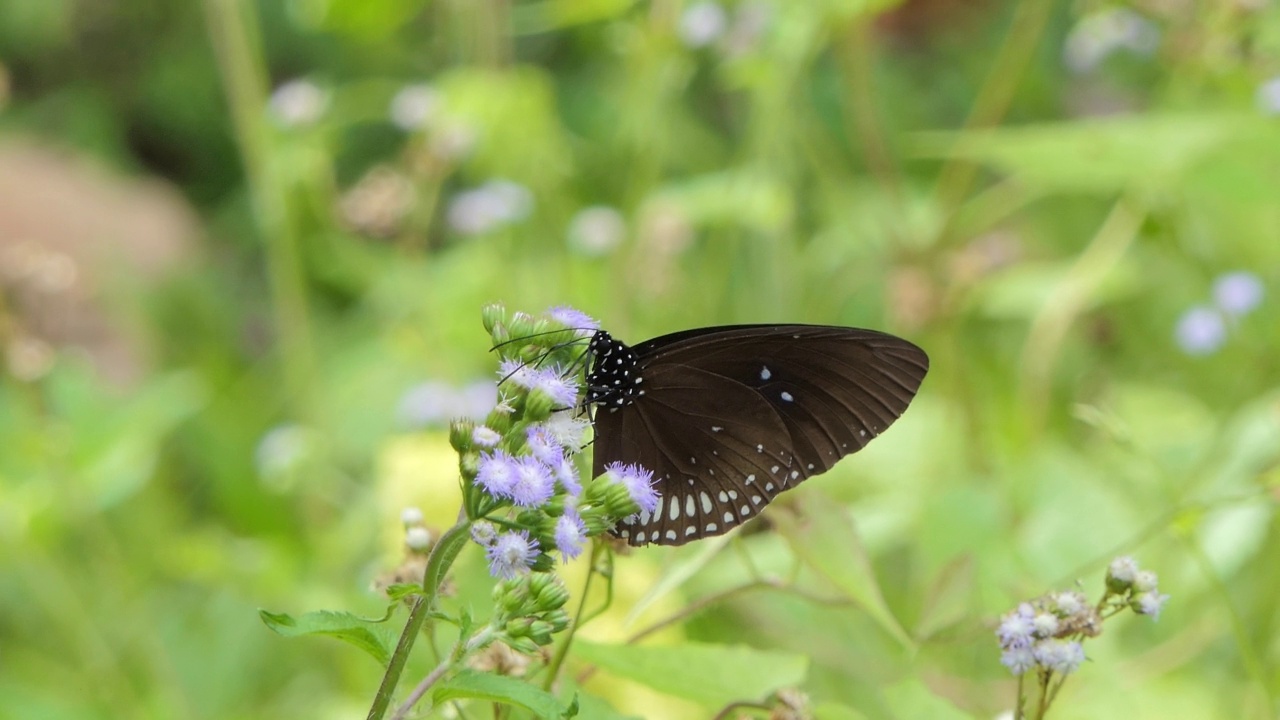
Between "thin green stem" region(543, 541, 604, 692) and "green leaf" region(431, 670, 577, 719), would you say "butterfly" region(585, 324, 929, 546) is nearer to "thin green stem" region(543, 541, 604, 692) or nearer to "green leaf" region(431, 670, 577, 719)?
"thin green stem" region(543, 541, 604, 692)

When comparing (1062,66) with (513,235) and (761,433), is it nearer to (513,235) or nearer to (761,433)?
(513,235)

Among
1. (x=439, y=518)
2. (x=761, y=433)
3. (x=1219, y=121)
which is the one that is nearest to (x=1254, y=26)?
(x=1219, y=121)

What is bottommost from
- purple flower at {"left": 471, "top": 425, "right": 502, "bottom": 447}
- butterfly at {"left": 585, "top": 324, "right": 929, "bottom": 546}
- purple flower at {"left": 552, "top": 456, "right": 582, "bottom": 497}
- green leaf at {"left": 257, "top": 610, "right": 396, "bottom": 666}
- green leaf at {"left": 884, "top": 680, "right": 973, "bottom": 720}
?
green leaf at {"left": 257, "top": 610, "right": 396, "bottom": 666}

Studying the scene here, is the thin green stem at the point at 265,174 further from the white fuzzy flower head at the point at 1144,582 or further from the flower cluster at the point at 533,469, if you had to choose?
the white fuzzy flower head at the point at 1144,582

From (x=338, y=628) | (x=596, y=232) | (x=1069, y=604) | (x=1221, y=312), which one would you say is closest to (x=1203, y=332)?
(x=1221, y=312)

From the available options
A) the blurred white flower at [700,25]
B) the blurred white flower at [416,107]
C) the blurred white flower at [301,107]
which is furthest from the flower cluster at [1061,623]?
the blurred white flower at [301,107]

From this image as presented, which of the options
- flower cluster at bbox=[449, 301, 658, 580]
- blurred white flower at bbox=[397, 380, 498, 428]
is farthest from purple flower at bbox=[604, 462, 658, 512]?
blurred white flower at bbox=[397, 380, 498, 428]

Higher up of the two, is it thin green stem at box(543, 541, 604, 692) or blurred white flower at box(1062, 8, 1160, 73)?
blurred white flower at box(1062, 8, 1160, 73)

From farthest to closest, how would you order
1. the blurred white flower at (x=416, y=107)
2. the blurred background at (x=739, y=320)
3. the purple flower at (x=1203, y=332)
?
the blurred white flower at (x=416, y=107) < the purple flower at (x=1203, y=332) < the blurred background at (x=739, y=320)

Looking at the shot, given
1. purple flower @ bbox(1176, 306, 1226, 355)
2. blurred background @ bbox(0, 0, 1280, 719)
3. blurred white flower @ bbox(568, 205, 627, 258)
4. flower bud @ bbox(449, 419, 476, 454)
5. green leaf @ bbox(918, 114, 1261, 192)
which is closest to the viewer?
flower bud @ bbox(449, 419, 476, 454)
